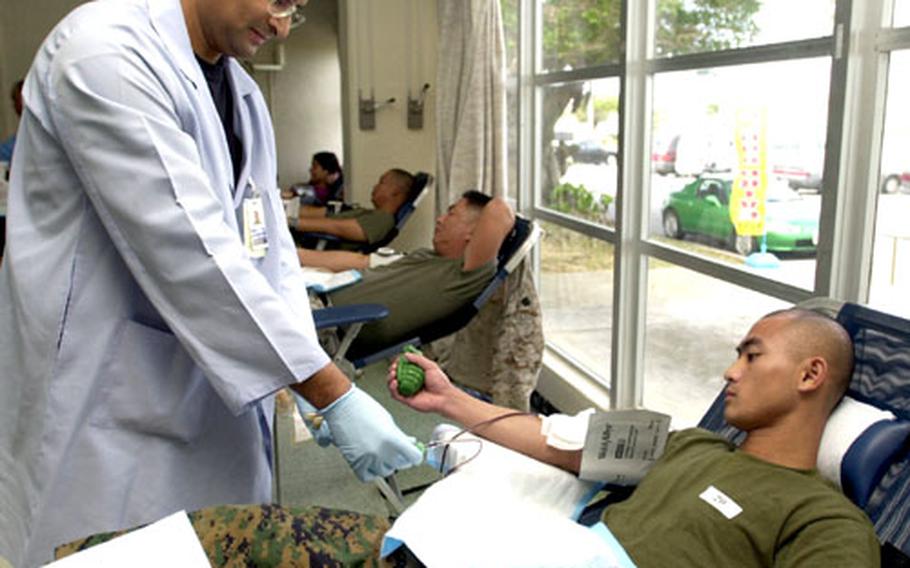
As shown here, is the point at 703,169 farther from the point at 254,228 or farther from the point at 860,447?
the point at 254,228

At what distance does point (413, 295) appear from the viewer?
9.56 ft

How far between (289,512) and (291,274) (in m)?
0.48

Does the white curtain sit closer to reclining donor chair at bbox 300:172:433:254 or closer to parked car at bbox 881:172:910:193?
reclining donor chair at bbox 300:172:433:254

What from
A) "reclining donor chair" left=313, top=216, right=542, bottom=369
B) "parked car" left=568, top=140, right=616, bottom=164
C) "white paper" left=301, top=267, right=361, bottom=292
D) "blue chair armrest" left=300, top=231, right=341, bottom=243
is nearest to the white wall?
"blue chair armrest" left=300, top=231, right=341, bottom=243

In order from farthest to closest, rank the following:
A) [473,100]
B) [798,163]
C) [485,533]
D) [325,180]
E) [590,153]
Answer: [325,180]
[473,100]
[590,153]
[798,163]
[485,533]

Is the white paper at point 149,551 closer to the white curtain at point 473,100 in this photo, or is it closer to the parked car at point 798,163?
the parked car at point 798,163

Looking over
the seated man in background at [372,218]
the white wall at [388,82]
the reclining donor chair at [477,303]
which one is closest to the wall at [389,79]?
the white wall at [388,82]

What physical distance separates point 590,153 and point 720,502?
232cm

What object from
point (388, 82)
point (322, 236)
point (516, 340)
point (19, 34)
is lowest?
point (516, 340)

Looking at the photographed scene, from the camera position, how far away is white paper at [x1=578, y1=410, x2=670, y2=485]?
1388 mm

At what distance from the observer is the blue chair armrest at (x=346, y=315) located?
2088mm

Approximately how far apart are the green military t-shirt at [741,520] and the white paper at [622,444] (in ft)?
0.28

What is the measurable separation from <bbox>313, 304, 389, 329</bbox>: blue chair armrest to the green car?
3.56 ft

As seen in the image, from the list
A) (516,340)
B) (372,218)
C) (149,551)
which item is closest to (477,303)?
(516,340)
